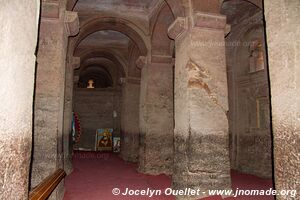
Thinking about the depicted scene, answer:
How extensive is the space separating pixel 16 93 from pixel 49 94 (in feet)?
10.8

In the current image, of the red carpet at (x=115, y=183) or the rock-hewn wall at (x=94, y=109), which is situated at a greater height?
the rock-hewn wall at (x=94, y=109)

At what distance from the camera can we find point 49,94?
4859 millimetres

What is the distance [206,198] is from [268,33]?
3.52 m

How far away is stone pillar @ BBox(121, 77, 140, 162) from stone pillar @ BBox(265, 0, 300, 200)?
10.0 metres

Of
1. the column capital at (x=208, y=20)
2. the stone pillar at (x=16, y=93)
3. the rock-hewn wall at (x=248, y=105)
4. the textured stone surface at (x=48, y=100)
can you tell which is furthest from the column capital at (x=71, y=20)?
the rock-hewn wall at (x=248, y=105)

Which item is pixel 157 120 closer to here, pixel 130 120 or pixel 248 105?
pixel 248 105

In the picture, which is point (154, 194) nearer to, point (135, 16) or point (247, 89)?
point (247, 89)

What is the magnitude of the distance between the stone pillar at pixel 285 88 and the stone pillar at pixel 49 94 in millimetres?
→ 3689

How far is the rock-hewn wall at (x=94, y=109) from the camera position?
1808cm

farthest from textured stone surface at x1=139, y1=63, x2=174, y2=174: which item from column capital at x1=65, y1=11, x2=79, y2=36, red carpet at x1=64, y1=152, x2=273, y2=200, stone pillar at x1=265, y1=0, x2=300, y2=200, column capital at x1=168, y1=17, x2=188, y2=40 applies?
stone pillar at x1=265, y1=0, x2=300, y2=200

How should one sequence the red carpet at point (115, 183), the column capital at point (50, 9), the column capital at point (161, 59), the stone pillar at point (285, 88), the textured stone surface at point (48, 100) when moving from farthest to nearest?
1. the column capital at point (161, 59)
2. the red carpet at point (115, 183)
3. the column capital at point (50, 9)
4. the textured stone surface at point (48, 100)
5. the stone pillar at point (285, 88)

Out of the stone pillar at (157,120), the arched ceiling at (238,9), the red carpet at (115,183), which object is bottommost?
the red carpet at (115,183)

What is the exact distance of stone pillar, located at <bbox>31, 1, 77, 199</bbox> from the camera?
4.64 metres

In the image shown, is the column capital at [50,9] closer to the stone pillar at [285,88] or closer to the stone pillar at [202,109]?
the stone pillar at [202,109]
